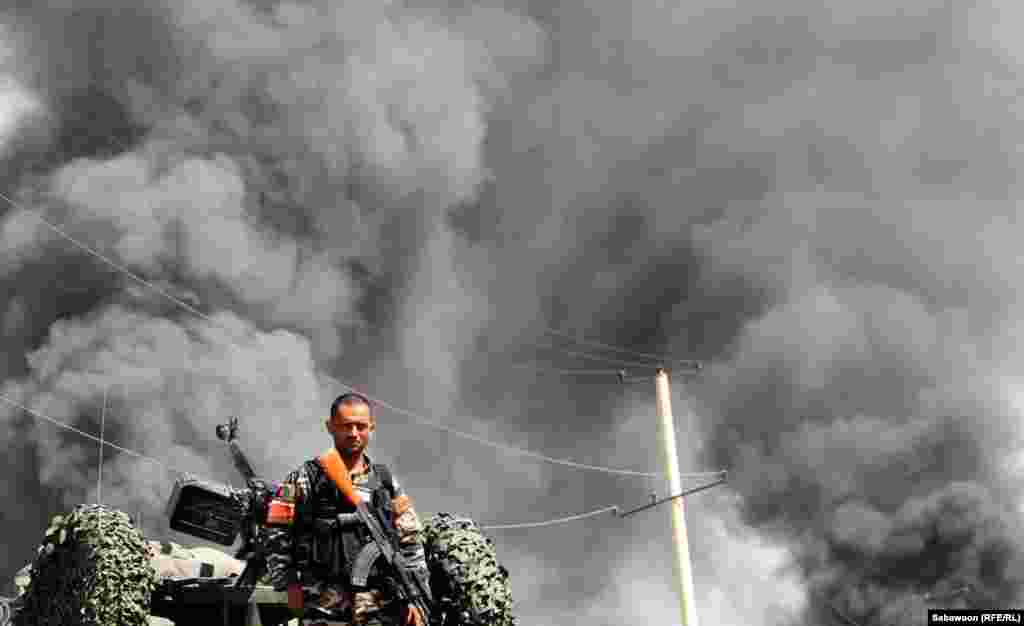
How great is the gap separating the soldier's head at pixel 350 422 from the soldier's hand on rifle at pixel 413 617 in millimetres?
875

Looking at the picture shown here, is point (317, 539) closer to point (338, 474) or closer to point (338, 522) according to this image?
point (338, 522)

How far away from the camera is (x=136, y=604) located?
7.81 meters

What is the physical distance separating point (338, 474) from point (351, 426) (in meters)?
0.26

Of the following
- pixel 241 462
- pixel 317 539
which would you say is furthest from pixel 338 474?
pixel 241 462

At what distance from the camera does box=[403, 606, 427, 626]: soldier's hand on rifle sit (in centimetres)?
603

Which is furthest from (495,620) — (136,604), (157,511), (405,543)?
(157,511)

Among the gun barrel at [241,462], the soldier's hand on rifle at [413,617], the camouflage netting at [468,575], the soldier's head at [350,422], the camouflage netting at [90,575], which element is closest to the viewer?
the soldier's hand on rifle at [413,617]

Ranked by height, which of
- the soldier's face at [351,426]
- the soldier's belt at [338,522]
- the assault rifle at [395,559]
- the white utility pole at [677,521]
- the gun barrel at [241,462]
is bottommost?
the assault rifle at [395,559]

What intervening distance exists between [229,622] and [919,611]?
3316 cm

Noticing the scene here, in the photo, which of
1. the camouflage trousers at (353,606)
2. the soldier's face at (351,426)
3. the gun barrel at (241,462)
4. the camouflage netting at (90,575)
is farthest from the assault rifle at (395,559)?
the gun barrel at (241,462)

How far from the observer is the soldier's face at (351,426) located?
6.12m

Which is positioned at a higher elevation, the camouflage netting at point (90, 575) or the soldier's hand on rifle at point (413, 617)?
the camouflage netting at point (90, 575)

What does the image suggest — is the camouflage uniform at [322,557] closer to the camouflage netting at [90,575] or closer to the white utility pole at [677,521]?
the camouflage netting at [90,575]

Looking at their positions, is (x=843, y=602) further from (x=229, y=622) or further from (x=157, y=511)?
(x=229, y=622)
